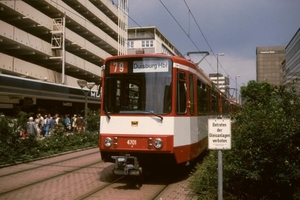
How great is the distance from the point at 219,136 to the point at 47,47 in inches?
1247

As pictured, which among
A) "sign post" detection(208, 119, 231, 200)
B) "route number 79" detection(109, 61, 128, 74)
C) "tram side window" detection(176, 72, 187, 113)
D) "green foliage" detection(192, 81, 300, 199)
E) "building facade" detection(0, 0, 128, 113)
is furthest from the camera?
"building facade" detection(0, 0, 128, 113)

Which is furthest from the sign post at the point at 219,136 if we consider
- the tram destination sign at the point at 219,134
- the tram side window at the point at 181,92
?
the tram side window at the point at 181,92

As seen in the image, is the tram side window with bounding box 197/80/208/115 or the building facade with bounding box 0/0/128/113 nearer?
the tram side window with bounding box 197/80/208/115

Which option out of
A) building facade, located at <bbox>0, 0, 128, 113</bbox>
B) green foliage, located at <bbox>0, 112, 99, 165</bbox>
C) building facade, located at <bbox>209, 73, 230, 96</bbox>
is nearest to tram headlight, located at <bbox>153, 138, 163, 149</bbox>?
green foliage, located at <bbox>0, 112, 99, 165</bbox>

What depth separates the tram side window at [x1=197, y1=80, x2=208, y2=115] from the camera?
33.7ft

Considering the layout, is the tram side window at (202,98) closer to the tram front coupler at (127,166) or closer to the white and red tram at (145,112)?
the white and red tram at (145,112)

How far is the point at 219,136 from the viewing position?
5398 millimetres

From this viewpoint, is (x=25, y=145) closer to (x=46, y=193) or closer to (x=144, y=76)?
(x=46, y=193)

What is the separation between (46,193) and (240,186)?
4212mm

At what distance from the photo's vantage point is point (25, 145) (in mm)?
13734

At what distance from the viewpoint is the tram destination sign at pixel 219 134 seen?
536 centimetres

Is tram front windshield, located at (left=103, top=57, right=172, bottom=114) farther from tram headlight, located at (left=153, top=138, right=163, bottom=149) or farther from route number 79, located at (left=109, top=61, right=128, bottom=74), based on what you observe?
tram headlight, located at (left=153, top=138, right=163, bottom=149)

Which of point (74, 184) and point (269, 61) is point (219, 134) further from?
point (269, 61)

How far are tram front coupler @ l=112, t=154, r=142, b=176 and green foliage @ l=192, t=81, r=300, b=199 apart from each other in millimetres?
2153
